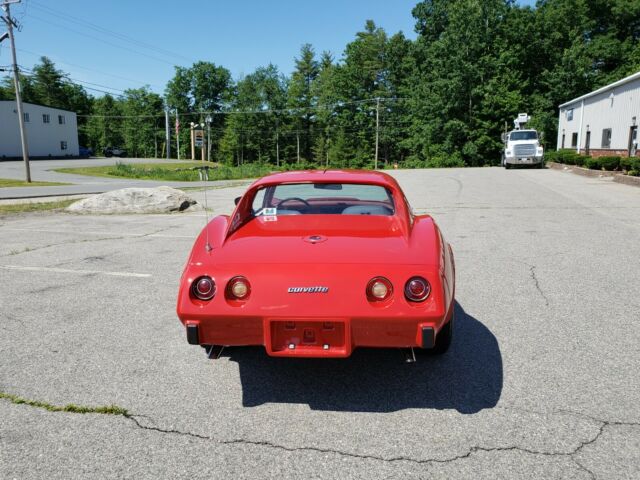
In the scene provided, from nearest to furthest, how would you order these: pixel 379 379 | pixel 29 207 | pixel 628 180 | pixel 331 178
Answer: pixel 379 379
pixel 331 178
pixel 29 207
pixel 628 180

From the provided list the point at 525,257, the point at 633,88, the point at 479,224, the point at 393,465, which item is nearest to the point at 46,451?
the point at 393,465

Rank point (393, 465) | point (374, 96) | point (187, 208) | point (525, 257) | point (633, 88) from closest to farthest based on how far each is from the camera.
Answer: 1. point (393, 465)
2. point (525, 257)
3. point (187, 208)
4. point (633, 88)
5. point (374, 96)

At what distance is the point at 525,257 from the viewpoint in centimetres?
736

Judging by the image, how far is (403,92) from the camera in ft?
229

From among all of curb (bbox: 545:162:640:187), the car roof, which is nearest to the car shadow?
the car roof

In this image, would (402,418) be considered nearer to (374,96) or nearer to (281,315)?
(281,315)

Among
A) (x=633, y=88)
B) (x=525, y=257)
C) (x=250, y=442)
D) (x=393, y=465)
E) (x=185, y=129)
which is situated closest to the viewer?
(x=393, y=465)

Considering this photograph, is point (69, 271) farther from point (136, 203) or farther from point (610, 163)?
point (610, 163)

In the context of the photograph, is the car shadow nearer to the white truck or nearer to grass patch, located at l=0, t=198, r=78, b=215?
grass patch, located at l=0, t=198, r=78, b=215

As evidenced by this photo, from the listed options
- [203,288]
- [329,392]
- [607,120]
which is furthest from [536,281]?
[607,120]

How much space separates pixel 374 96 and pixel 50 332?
74648mm

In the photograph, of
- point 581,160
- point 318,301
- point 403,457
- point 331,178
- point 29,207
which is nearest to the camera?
point 403,457

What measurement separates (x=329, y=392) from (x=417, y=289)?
939 mm

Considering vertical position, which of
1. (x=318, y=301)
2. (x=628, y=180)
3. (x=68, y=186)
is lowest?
(x=68, y=186)
